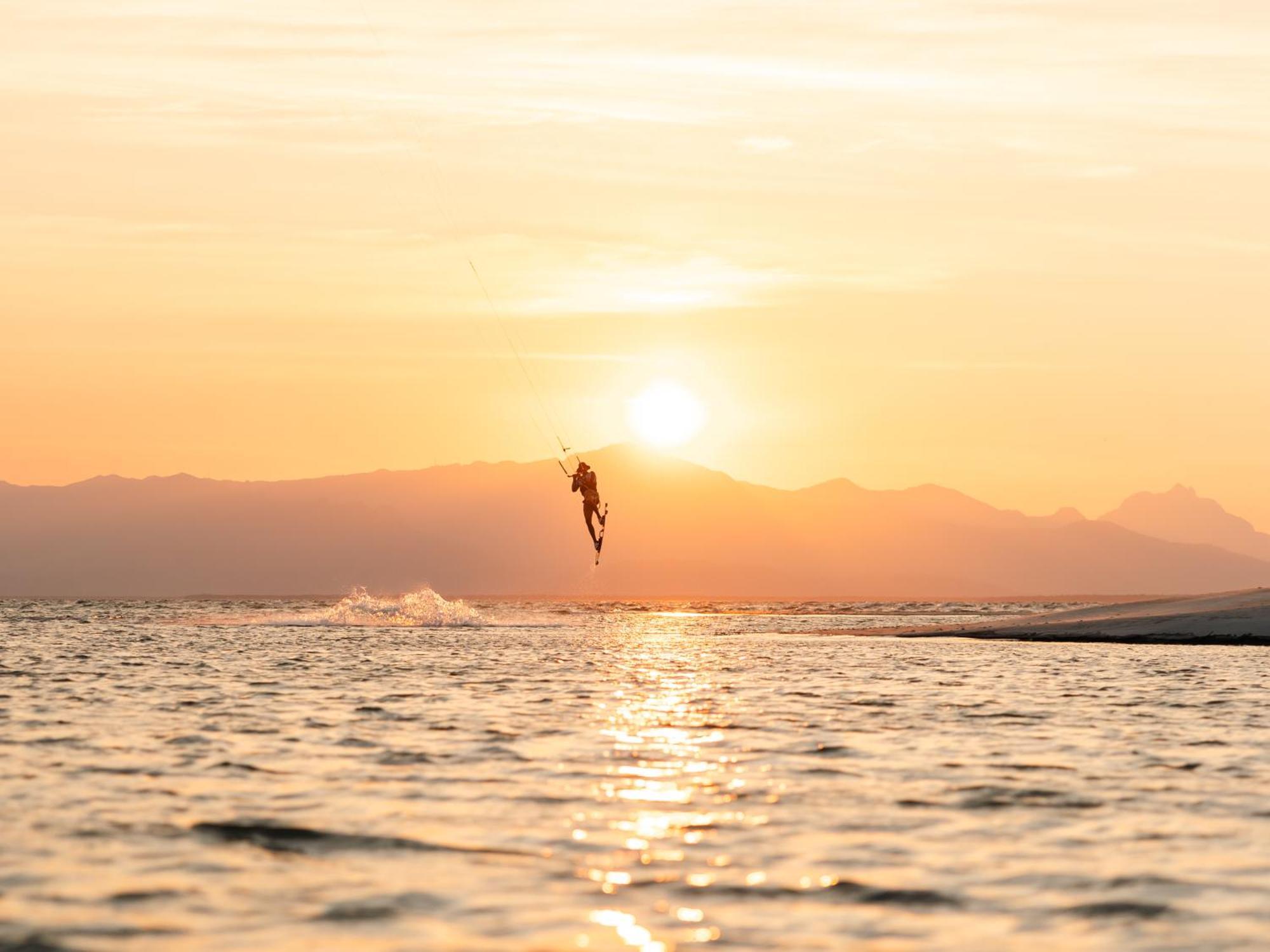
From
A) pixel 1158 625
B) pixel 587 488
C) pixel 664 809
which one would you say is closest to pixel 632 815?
pixel 664 809

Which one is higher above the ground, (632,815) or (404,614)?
(404,614)

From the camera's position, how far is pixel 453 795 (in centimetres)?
2238

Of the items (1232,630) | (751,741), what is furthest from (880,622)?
(751,741)

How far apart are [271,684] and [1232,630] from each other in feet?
154

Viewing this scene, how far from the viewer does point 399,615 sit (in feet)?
392

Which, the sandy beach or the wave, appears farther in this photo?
the wave

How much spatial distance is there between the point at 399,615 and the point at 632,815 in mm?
100254

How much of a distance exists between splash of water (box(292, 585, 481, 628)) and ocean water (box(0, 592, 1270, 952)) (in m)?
63.3

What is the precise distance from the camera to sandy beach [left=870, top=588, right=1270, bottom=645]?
238ft

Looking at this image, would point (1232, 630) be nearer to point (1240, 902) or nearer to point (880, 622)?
point (880, 622)

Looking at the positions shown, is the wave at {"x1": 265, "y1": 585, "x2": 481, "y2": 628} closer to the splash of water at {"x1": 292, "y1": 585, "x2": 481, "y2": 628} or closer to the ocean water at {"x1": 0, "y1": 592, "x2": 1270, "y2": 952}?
the splash of water at {"x1": 292, "y1": 585, "x2": 481, "y2": 628}

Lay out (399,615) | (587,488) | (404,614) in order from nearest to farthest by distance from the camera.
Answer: (587,488) → (399,615) → (404,614)

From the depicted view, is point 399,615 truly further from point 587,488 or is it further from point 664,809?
point 664,809

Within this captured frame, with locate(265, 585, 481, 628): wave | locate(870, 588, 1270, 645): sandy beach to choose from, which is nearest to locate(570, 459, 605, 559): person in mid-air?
locate(870, 588, 1270, 645): sandy beach
